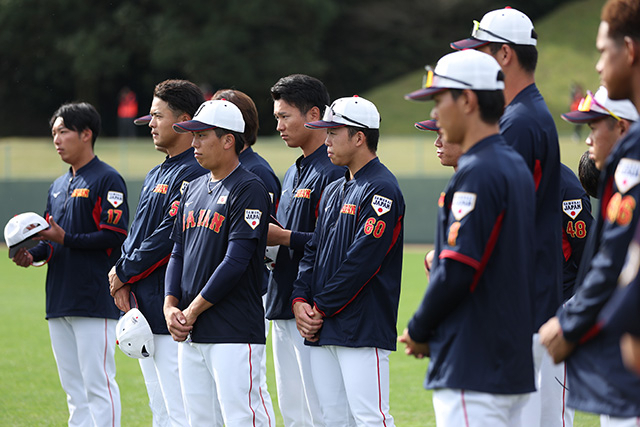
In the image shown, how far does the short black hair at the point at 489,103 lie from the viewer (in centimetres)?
333

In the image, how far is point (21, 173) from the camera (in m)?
26.0

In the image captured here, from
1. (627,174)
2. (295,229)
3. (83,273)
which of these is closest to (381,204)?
(295,229)

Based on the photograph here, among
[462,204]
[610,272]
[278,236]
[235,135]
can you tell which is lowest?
[278,236]

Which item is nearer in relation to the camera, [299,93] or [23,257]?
[299,93]

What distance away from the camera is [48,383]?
324 inches

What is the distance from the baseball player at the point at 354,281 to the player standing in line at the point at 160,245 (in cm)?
96

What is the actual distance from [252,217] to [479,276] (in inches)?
71.2

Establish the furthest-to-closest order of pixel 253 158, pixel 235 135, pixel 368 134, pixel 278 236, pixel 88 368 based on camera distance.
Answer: pixel 253 158, pixel 88 368, pixel 278 236, pixel 368 134, pixel 235 135

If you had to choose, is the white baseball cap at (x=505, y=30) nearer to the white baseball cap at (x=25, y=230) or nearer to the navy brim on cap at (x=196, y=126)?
the navy brim on cap at (x=196, y=126)

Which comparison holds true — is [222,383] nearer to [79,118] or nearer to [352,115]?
[352,115]

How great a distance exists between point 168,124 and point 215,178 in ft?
2.95

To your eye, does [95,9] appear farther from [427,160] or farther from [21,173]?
[427,160]

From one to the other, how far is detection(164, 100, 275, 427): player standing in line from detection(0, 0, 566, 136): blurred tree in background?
34627mm

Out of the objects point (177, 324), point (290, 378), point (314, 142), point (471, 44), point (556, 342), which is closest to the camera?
point (556, 342)
